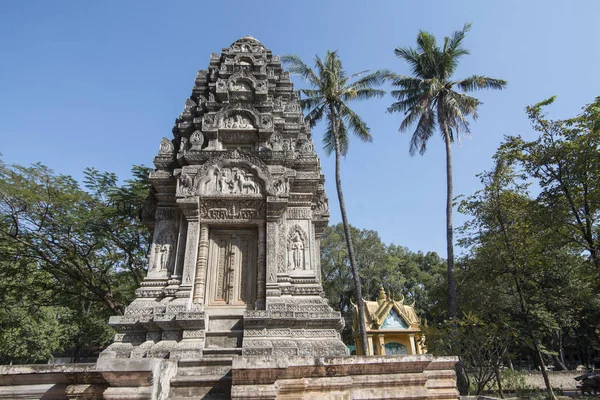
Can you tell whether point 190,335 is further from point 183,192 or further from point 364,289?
point 364,289

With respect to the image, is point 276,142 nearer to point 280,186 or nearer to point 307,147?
point 307,147

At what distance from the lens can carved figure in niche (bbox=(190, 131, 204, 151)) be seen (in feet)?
31.2

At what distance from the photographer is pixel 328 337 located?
7.57 meters

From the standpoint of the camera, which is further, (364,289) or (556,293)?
(364,289)

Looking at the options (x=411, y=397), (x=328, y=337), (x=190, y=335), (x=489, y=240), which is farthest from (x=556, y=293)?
(x=190, y=335)

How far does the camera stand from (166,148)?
9898 mm

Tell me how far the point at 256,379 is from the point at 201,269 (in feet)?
14.1

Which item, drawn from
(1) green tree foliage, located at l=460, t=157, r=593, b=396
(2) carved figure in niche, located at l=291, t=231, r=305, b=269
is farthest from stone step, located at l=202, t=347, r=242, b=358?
(1) green tree foliage, located at l=460, t=157, r=593, b=396

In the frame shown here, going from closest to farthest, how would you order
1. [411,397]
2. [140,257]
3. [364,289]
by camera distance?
[411,397] < [140,257] < [364,289]

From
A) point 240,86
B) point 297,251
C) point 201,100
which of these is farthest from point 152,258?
point 240,86

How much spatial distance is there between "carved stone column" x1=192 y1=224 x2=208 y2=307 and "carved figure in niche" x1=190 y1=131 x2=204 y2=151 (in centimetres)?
207

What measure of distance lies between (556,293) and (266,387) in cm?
1660

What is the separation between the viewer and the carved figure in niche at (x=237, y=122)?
33.0ft

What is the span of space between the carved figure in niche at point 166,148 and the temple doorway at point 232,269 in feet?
8.31
